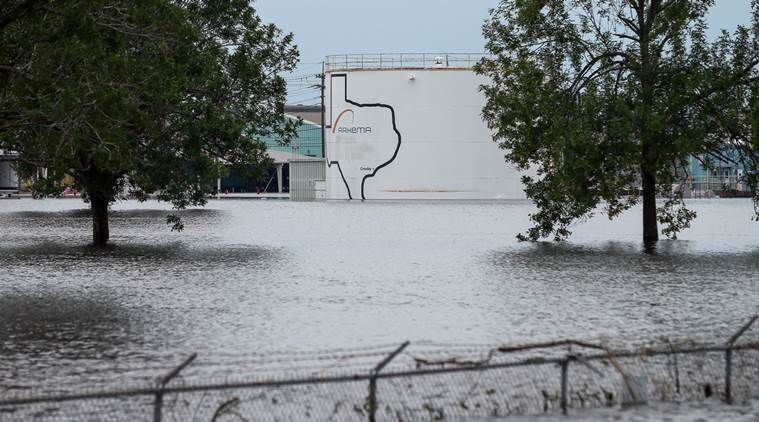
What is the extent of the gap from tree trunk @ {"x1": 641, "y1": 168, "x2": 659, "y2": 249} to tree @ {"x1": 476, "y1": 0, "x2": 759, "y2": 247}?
5 cm

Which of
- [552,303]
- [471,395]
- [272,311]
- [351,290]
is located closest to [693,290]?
[552,303]

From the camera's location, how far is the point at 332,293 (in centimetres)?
2391

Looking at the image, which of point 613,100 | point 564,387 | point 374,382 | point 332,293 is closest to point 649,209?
point 613,100

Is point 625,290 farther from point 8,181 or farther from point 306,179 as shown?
point 8,181

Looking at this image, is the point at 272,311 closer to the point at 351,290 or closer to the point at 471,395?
the point at 351,290

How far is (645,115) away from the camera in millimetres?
32938

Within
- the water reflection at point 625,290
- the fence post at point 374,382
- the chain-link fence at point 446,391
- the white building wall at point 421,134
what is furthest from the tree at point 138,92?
the white building wall at point 421,134

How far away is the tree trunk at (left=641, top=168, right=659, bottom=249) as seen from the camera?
37406mm

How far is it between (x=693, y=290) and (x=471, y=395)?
13.9 metres

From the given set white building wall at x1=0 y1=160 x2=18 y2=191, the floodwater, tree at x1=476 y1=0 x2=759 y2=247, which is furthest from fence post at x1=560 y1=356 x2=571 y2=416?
white building wall at x1=0 y1=160 x2=18 y2=191

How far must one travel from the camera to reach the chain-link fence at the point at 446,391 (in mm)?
11164

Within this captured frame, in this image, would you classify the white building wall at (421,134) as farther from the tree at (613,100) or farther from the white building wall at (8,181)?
the white building wall at (8,181)

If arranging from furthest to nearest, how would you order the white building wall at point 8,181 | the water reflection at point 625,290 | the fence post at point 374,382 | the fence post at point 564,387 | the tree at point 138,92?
the white building wall at point 8,181 → the tree at point 138,92 → the water reflection at point 625,290 → the fence post at point 564,387 → the fence post at point 374,382

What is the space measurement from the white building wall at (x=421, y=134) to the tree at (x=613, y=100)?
47114 millimetres
